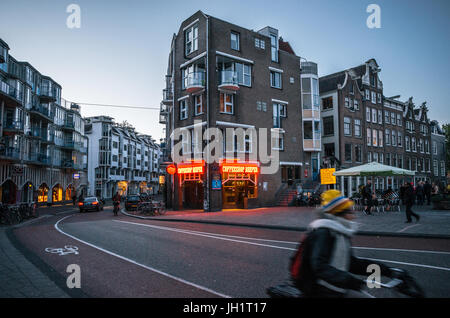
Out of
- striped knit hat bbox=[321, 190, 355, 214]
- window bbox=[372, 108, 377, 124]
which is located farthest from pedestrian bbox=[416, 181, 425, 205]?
striped knit hat bbox=[321, 190, 355, 214]

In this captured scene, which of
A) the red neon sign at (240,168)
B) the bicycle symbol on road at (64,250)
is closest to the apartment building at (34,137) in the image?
the red neon sign at (240,168)

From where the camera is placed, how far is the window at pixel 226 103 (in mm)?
26188

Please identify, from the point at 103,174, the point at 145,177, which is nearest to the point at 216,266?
the point at 103,174

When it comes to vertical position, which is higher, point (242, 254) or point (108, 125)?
point (108, 125)

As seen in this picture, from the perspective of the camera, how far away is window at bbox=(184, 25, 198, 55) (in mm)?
27108

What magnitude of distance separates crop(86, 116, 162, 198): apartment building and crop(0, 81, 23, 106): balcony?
33295 millimetres

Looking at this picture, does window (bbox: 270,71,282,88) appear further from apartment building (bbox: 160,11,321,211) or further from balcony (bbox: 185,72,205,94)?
balcony (bbox: 185,72,205,94)

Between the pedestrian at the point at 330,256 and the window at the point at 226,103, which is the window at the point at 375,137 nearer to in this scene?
the window at the point at 226,103

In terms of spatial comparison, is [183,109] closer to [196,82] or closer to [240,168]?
[196,82]

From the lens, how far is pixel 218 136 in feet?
83.0

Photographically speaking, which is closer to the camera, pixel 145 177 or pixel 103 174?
pixel 103 174
